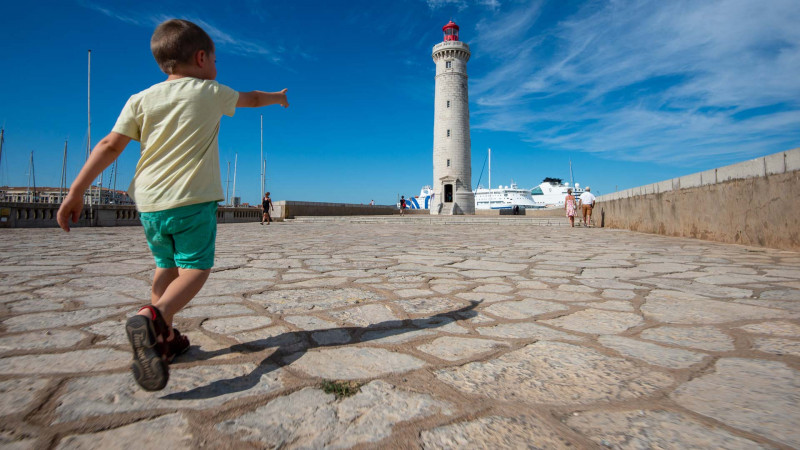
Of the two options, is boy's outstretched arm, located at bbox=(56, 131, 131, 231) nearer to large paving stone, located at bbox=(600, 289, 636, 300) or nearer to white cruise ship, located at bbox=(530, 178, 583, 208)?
Result: large paving stone, located at bbox=(600, 289, 636, 300)

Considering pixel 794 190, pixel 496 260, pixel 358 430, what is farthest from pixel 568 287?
pixel 794 190

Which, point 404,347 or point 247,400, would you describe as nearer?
point 247,400

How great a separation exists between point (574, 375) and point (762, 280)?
2712mm

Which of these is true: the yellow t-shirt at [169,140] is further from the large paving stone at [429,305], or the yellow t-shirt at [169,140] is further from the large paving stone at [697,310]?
the large paving stone at [697,310]

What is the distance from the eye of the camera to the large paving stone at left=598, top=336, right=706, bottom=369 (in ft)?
4.97

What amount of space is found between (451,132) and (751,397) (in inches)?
1069

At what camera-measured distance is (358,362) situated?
5.04 feet

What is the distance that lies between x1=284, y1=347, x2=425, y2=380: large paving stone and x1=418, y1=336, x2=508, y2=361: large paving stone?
0.12m

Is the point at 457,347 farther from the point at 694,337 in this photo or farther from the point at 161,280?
the point at 161,280

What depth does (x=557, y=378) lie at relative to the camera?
1390 mm

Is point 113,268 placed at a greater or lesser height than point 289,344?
greater

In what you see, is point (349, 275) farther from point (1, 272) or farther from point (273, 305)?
point (1, 272)

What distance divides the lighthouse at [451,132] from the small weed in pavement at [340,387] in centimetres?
2679

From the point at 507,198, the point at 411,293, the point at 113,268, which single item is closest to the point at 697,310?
the point at 411,293
